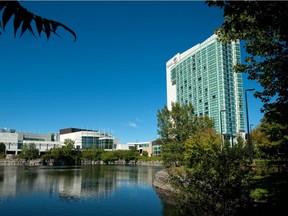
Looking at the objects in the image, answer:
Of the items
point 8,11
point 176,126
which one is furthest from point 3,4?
point 176,126

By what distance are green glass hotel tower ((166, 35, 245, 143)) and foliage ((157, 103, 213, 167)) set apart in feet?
153

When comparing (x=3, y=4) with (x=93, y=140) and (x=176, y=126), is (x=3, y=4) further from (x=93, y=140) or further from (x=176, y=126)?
(x=93, y=140)

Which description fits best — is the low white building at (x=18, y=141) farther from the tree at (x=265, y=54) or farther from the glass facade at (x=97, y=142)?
the tree at (x=265, y=54)

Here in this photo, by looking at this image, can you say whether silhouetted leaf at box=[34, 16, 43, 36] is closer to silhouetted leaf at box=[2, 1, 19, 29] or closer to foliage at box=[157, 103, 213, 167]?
silhouetted leaf at box=[2, 1, 19, 29]

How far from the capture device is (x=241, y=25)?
9047mm

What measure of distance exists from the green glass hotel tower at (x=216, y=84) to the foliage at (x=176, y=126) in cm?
4655

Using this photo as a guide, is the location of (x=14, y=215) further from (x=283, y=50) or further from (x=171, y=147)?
(x=171, y=147)

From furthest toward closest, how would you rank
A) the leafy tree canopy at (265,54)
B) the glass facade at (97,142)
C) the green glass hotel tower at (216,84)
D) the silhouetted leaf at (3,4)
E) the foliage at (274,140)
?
the glass facade at (97,142) → the green glass hotel tower at (216,84) → the foliage at (274,140) → the leafy tree canopy at (265,54) → the silhouetted leaf at (3,4)

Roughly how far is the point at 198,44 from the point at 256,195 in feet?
359

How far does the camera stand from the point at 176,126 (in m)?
50.3

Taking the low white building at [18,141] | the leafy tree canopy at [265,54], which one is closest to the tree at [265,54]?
the leafy tree canopy at [265,54]

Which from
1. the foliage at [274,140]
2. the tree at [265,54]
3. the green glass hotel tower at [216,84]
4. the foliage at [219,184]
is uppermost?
the green glass hotel tower at [216,84]

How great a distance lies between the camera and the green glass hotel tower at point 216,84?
103750mm

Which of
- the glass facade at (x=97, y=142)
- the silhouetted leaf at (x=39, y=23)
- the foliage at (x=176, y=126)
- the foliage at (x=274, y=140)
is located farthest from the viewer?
the glass facade at (x=97, y=142)
